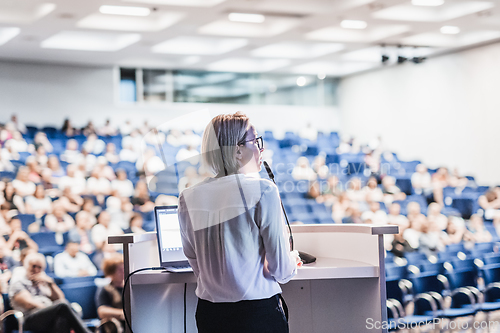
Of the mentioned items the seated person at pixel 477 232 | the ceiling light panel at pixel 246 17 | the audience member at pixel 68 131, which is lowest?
the seated person at pixel 477 232

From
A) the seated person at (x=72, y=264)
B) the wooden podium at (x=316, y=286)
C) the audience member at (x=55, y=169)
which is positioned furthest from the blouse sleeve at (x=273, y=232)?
the audience member at (x=55, y=169)

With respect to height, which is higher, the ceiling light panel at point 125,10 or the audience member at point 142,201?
the ceiling light panel at point 125,10

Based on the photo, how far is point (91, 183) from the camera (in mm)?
6160

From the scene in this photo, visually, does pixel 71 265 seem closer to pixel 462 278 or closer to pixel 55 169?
pixel 55 169

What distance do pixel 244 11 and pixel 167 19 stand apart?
41.6 inches

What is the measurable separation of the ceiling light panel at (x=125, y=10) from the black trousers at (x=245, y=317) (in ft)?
19.5

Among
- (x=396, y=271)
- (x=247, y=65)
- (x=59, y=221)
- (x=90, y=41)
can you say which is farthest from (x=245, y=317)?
(x=247, y=65)

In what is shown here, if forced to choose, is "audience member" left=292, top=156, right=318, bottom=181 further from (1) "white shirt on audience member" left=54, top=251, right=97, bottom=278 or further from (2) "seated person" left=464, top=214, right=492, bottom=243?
(1) "white shirt on audience member" left=54, top=251, right=97, bottom=278

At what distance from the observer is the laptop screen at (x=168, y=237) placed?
1.96 metres

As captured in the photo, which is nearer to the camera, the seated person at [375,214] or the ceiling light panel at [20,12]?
the seated person at [375,214]

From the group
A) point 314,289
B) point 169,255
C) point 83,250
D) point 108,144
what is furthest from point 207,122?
point 108,144

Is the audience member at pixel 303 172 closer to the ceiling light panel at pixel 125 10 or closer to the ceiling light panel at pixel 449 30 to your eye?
the ceiling light panel at pixel 449 30

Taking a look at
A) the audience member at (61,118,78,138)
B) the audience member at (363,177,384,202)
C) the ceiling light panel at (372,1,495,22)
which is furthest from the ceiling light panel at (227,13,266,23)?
the audience member at (61,118,78,138)

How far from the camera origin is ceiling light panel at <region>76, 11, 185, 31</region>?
6.96 meters
